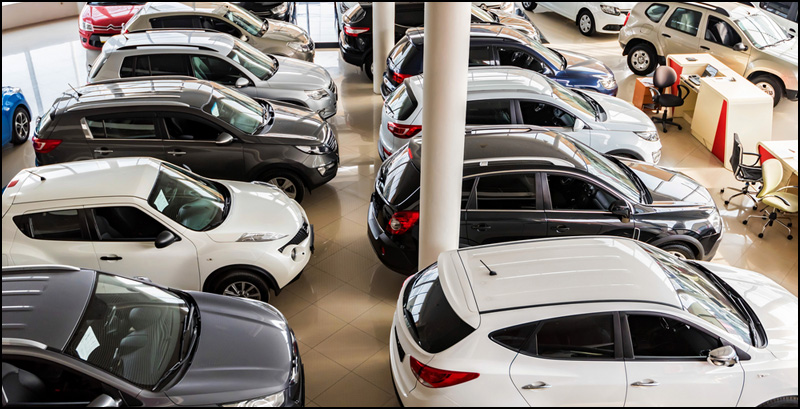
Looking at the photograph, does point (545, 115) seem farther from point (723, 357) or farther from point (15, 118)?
point (15, 118)

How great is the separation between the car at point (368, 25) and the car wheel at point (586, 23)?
2879 mm

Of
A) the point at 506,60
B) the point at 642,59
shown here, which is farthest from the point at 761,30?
the point at 506,60

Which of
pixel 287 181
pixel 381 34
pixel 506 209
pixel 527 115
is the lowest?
pixel 287 181

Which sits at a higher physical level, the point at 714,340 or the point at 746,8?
the point at 746,8

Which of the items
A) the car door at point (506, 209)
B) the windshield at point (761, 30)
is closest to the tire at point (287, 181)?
the car door at point (506, 209)

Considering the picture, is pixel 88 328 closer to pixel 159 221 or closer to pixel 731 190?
pixel 159 221

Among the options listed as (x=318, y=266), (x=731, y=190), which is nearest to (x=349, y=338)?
(x=318, y=266)

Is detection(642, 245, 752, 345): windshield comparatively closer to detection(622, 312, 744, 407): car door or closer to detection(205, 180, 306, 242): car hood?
detection(622, 312, 744, 407): car door

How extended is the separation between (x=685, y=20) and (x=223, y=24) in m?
8.24

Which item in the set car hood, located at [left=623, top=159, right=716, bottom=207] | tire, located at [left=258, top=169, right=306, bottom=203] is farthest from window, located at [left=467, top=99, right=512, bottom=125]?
tire, located at [left=258, top=169, right=306, bottom=203]

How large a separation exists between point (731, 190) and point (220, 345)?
6933 millimetres

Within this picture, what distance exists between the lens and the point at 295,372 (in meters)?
4.62

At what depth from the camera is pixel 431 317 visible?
4508 mm

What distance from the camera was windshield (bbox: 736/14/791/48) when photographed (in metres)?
11.1
